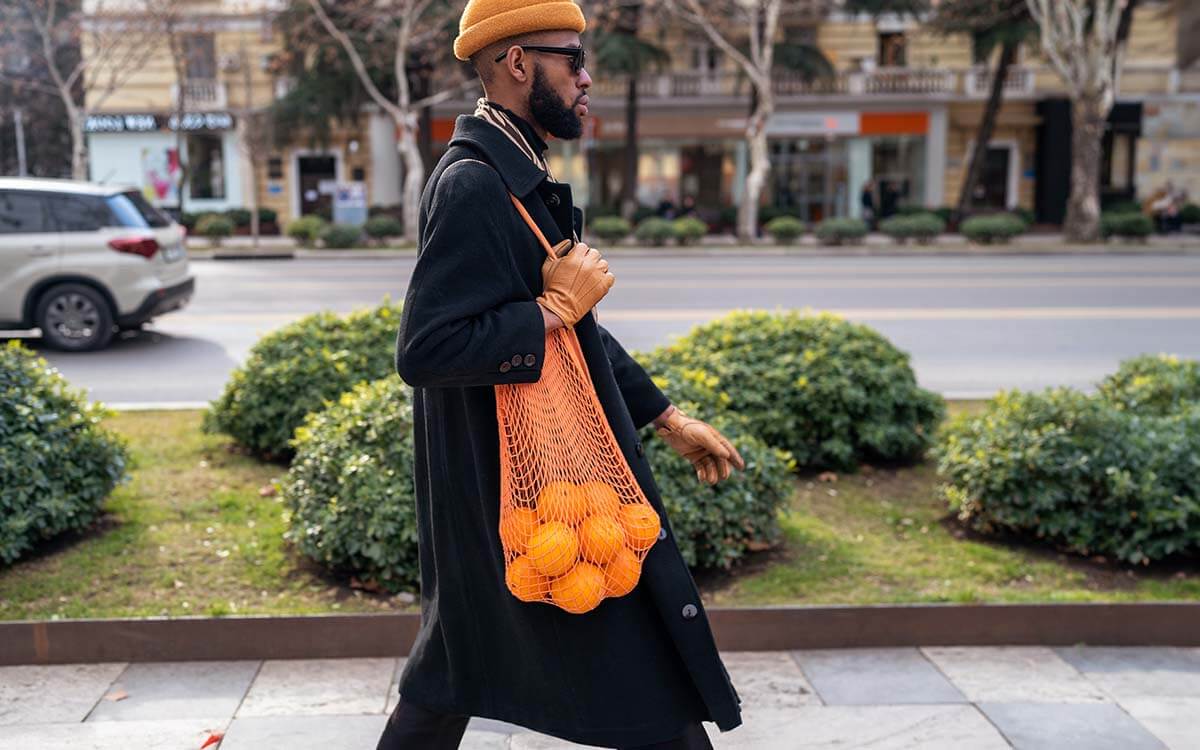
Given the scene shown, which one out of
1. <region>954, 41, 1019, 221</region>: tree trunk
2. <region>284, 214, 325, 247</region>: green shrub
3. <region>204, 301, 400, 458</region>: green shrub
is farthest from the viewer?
<region>954, 41, 1019, 221</region>: tree trunk

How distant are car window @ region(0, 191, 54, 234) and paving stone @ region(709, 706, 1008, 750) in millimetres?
11033

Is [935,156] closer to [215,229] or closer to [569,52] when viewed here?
[215,229]

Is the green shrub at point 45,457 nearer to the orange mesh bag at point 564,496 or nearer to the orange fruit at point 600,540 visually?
the orange mesh bag at point 564,496

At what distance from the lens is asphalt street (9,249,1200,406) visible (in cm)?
1098

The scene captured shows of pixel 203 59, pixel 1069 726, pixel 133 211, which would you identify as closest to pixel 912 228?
pixel 133 211

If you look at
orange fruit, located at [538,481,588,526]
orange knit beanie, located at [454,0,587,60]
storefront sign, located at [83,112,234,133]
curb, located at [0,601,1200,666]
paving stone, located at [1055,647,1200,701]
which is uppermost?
storefront sign, located at [83,112,234,133]

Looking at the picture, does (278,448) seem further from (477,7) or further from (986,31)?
(986,31)

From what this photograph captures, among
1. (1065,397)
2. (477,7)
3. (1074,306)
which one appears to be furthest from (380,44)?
(477,7)

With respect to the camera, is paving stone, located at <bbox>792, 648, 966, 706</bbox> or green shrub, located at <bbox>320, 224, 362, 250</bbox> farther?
green shrub, located at <bbox>320, 224, 362, 250</bbox>

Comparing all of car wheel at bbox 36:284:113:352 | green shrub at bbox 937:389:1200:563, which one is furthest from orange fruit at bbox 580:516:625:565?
car wheel at bbox 36:284:113:352

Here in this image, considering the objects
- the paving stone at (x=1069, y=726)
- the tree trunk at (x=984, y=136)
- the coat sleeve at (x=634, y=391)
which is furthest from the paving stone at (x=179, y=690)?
the tree trunk at (x=984, y=136)

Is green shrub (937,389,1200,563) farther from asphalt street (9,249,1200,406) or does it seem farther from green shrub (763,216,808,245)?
green shrub (763,216,808,245)

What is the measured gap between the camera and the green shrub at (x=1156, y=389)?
5.94 meters

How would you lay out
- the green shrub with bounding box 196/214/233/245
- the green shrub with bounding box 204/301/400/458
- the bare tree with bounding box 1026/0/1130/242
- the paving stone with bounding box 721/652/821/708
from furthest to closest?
1. the green shrub with bounding box 196/214/233/245
2. the bare tree with bounding box 1026/0/1130/242
3. the green shrub with bounding box 204/301/400/458
4. the paving stone with bounding box 721/652/821/708
